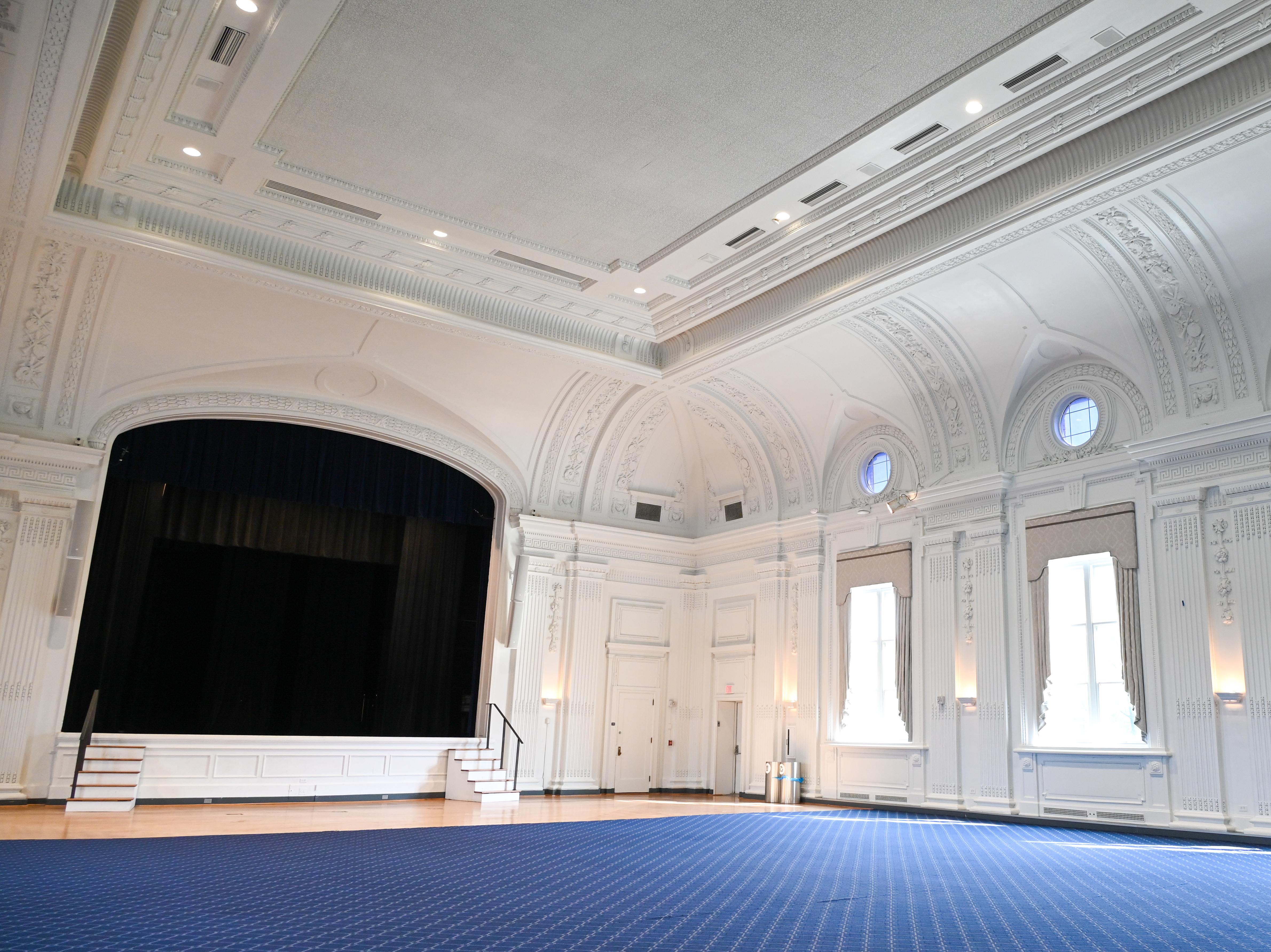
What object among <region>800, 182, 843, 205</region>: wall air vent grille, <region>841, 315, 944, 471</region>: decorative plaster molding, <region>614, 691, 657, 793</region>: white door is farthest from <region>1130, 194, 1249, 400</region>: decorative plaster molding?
<region>614, 691, 657, 793</region>: white door

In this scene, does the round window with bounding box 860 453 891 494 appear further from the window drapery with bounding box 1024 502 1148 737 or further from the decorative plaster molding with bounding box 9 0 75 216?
the decorative plaster molding with bounding box 9 0 75 216

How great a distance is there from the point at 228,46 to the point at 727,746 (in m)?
14.3

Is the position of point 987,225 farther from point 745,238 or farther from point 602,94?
point 602,94

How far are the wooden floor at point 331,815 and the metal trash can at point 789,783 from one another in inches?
9.1

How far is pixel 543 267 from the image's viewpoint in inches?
558

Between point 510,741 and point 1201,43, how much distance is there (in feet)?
46.3

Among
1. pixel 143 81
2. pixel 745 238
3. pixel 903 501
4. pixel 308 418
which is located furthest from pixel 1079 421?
pixel 143 81

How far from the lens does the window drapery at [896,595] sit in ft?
51.7

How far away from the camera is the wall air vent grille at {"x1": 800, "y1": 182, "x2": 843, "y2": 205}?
11820 millimetres

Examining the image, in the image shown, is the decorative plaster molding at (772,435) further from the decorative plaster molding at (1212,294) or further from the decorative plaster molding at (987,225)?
the decorative plaster molding at (1212,294)

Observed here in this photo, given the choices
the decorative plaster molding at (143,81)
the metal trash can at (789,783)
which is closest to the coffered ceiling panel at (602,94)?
the decorative plaster molding at (143,81)

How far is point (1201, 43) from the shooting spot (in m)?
8.98

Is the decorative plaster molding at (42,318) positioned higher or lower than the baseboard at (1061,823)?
higher

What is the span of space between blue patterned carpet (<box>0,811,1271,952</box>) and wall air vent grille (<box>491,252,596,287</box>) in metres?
7.37
